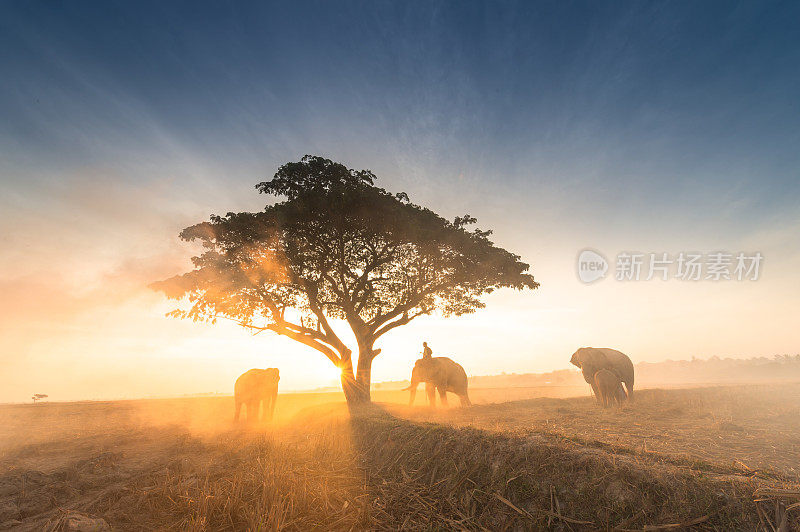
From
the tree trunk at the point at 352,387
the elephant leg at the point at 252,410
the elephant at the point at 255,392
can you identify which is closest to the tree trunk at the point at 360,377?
the tree trunk at the point at 352,387

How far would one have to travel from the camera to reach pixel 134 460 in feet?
26.6

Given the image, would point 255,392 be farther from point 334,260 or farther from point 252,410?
point 334,260

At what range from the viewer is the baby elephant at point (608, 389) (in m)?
15.6

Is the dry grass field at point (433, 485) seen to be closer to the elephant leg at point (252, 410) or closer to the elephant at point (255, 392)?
the elephant at point (255, 392)

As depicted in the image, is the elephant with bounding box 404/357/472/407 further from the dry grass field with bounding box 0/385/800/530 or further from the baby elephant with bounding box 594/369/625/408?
the dry grass field with bounding box 0/385/800/530


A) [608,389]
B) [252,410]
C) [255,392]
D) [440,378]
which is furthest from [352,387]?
[608,389]

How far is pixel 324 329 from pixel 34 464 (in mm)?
12803

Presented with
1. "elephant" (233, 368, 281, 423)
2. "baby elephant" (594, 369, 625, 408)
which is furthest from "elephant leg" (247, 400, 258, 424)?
"baby elephant" (594, 369, 625, 408)

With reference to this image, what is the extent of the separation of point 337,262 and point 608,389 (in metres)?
14.4

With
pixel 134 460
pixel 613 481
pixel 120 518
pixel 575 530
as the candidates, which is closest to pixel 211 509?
pixel 120 518

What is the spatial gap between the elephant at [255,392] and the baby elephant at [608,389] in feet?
53.0

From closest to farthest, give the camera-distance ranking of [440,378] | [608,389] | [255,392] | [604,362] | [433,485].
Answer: [433,485], [608,389], [255,392], [440,378], [604,362]

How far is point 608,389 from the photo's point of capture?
15.7 metres

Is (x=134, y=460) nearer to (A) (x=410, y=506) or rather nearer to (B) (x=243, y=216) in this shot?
(A) (x=410, y=506)
